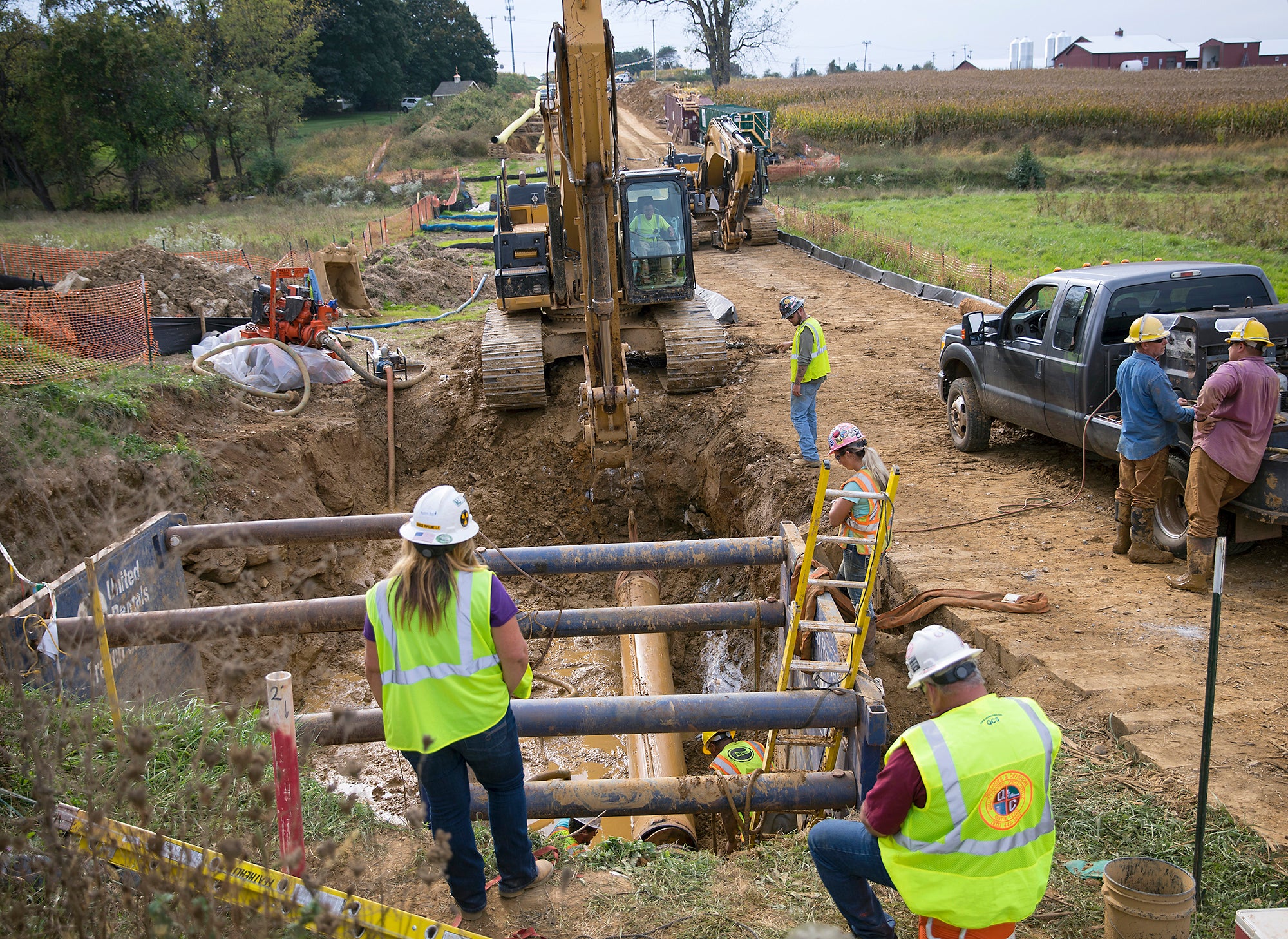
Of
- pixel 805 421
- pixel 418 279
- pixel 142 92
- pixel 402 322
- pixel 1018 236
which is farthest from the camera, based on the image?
pixel 142 92

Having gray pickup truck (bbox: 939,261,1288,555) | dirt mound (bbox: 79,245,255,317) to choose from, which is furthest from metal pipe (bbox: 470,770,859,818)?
dirt mound (bbox: 79,245,255,317)

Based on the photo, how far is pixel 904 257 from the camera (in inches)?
839

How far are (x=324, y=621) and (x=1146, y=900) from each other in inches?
181

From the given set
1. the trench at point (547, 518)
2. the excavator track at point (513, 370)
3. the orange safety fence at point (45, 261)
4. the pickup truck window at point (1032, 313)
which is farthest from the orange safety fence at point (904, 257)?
the orange safety fence at point (45, 261)

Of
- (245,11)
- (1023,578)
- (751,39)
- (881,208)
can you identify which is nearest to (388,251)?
(881,208)

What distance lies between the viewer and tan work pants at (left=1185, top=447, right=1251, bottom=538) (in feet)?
22.2

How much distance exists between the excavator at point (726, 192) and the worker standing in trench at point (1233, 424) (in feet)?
59.2

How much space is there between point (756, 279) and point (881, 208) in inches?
415

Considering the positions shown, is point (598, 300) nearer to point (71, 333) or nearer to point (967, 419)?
point (967, 419)

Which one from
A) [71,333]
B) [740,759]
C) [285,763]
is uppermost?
[71,333]

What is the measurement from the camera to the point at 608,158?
Answer: 8.58m

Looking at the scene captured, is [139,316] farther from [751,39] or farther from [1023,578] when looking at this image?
[751,39]

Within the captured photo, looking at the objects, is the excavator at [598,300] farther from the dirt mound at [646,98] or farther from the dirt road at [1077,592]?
the dirt mound at [646,98]

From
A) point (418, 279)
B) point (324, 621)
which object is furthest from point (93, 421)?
point (418, 279)
